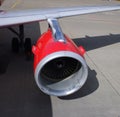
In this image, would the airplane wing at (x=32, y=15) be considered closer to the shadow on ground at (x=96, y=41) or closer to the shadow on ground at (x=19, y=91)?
the shadow on ground at (x=19, y=91)

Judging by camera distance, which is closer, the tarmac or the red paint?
the red paint

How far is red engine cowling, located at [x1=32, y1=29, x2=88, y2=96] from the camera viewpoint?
5020mm

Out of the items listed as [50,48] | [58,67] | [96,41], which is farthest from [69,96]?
[96,41]

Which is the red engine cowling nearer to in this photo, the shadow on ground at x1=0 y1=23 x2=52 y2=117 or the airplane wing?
the shadow on ground at x1=0 y1=23 x2=52 y2=117

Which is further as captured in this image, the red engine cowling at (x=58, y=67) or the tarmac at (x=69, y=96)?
the tarmac at (x=69, y=96)

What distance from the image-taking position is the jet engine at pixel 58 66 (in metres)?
5.02

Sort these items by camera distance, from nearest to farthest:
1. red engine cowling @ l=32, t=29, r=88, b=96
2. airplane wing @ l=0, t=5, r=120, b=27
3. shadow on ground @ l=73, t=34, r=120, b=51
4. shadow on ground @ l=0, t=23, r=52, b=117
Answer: red engine cowling @ l=32, t=29, r=88, b=96 → shadow on ground @ l=0, t=23, r=52, b=117 → airplane wing @ l=0, t=5, r=120, b=27 → shadow on ground @ l=73, t=34, r=120, b=51

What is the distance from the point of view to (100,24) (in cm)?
1391

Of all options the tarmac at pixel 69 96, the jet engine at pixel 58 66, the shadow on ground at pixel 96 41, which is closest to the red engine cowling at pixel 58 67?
the jet engine at pixel 58 66

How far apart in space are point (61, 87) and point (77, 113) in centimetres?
53

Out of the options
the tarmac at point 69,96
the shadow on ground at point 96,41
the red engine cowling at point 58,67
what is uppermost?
the red engine cowling at point 58,67

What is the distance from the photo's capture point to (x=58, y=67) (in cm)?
565

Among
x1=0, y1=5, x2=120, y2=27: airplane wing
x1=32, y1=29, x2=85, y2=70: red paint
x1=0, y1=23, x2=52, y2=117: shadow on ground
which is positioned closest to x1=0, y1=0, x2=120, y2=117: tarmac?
x1=0, y1=23, x2=52, y2=117: shadow on ground

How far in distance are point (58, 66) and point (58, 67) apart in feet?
0.06
